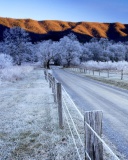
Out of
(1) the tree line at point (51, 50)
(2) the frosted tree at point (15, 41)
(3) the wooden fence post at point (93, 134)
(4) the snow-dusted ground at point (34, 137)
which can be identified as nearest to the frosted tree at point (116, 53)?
(1) the tree line at point (51, 50)

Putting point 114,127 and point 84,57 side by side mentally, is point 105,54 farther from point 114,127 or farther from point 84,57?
point 114,127

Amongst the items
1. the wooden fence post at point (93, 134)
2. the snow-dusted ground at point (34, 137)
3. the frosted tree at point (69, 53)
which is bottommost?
the snow-dusted ground at point (34, 137)

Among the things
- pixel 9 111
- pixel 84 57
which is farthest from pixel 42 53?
pixel 9 111

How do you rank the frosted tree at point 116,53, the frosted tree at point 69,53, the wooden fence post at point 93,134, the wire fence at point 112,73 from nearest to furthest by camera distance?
the wooden fence post at point 93,134
the wire fence at point 112,73
the frosted tree at point 69,53
the frosted tree at point 116,53

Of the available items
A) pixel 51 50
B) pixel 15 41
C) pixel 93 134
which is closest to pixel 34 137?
pixel 93 134

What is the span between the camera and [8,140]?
253 inches

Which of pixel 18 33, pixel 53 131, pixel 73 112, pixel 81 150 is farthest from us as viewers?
pixel 18 33

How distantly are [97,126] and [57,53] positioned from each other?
3034 inches

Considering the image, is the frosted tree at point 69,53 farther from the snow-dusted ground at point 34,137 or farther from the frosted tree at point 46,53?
the snow-dusted ground at point 34,137

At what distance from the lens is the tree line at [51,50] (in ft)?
200

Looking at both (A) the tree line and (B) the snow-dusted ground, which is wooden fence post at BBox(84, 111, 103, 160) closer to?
(B) the snow-dusted ground

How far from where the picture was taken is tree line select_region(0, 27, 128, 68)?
61031 millimetres

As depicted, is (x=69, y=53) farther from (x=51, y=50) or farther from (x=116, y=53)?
(x=116, y=53)

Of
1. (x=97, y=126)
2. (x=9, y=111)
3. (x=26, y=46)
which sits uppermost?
(x=26, y=46)
